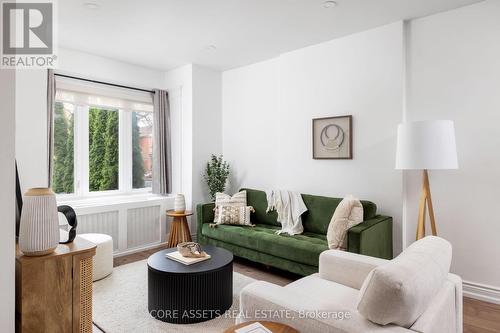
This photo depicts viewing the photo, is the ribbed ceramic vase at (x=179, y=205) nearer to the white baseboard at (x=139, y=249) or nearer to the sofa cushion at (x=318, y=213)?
the white baseboard at (x=139, y=249)

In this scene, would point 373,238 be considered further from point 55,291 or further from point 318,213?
point 55,291

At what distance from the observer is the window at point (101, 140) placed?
414cm

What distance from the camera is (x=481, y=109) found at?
286 cm

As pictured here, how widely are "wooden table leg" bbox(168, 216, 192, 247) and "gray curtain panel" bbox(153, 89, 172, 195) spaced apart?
30.9 inches

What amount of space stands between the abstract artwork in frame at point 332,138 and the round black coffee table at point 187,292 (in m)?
1.99

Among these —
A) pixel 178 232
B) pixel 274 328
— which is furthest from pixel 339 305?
pixel 178 232

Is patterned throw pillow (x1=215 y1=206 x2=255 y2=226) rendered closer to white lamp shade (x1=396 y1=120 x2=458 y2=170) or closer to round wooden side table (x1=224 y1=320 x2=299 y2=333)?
white lamp shade (x1=396 y1=120 x2=458 y2=170)

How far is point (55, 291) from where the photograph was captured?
1.73 metres

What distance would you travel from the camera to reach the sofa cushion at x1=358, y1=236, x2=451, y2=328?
1201 millimetres

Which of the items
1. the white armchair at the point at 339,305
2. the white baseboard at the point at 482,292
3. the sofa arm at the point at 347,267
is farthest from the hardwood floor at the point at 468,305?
the sofa arm at the point at 347,267

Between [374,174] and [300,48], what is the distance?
1913mm

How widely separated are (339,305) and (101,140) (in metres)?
4.11

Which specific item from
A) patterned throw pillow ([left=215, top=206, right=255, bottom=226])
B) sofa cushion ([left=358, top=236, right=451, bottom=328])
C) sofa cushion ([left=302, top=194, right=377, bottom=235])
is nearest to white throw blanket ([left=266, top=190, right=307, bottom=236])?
sofa cushion ([left=302, top=194, right=377, bottom=235])

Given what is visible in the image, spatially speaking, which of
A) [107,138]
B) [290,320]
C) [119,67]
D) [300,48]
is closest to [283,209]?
[300,48]
